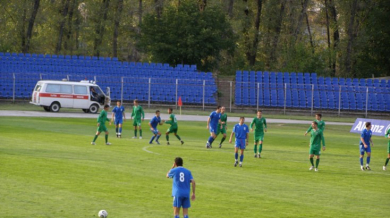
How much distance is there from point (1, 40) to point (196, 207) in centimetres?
6083

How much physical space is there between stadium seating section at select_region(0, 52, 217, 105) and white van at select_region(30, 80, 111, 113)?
3290mm

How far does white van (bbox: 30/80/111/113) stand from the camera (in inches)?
2200

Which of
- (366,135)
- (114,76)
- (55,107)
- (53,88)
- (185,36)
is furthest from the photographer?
(185,36)

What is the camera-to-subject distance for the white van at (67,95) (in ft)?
183

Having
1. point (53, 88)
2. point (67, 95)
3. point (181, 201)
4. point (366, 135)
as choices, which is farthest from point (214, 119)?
point (67, 95)

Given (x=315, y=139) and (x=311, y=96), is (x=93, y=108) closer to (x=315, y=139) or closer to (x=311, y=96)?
(x=311, y=96)

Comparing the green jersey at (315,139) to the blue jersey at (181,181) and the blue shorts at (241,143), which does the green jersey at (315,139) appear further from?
the blue jersey at (181,181)

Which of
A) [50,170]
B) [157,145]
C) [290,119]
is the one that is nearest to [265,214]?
[50,170]

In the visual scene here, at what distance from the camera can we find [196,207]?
19000mm

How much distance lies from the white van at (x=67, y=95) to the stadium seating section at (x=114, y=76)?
329 cm

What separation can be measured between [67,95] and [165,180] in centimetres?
3450

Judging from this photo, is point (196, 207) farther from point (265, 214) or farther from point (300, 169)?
point (300, 169)

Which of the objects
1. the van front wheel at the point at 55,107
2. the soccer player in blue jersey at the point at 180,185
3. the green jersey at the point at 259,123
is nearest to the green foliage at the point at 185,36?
the van front wheel at the point at 55,107

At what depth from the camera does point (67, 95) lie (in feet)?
186
